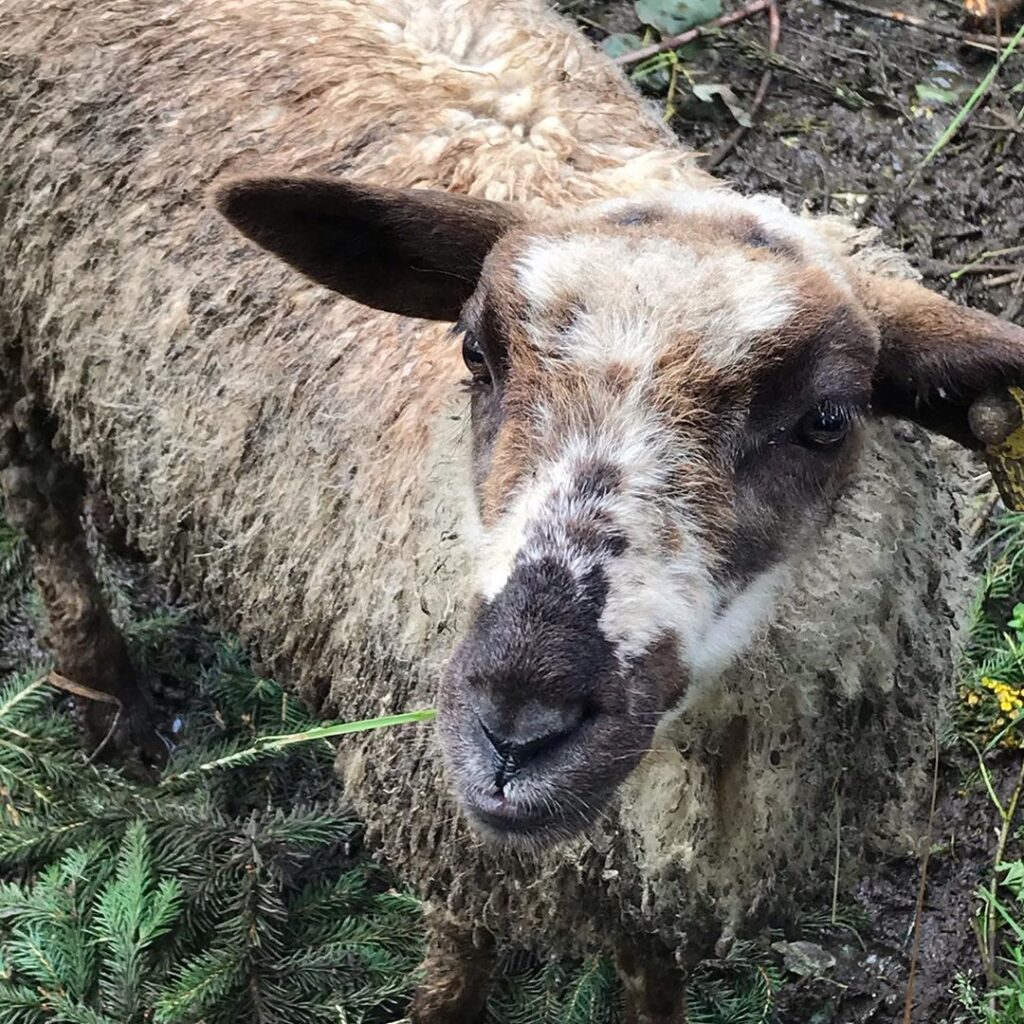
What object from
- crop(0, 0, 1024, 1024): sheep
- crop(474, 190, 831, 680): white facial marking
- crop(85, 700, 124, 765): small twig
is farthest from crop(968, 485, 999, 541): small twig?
crop(85, 700, 124, 765): small twig

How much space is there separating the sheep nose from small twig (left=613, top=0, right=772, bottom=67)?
3.70 m

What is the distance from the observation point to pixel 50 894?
3113 millimetres

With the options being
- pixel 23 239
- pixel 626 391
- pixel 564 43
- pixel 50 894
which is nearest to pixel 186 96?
pixel 23 239

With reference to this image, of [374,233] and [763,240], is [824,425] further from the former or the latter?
[374,233]

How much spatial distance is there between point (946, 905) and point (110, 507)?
8.62 ft

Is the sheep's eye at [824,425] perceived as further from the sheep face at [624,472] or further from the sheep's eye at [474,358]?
the sheep's eye at [474,358]

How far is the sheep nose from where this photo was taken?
1468 millimetres

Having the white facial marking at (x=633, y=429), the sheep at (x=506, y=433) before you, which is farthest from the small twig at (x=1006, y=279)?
the white facial marking at (x=633, y=429)

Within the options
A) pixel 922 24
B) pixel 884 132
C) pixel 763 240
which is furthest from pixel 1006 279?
pixel 763 240

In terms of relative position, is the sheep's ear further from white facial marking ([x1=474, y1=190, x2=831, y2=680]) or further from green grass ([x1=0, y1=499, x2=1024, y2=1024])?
green grass ([x1=0, y1=499, x2=1024, y2=1024])

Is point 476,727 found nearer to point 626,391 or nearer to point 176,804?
point 626,391

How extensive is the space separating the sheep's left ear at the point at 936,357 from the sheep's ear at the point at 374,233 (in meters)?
0.61

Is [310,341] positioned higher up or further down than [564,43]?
further down

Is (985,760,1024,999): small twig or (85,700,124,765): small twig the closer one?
(985,760,1024,999): small twig
